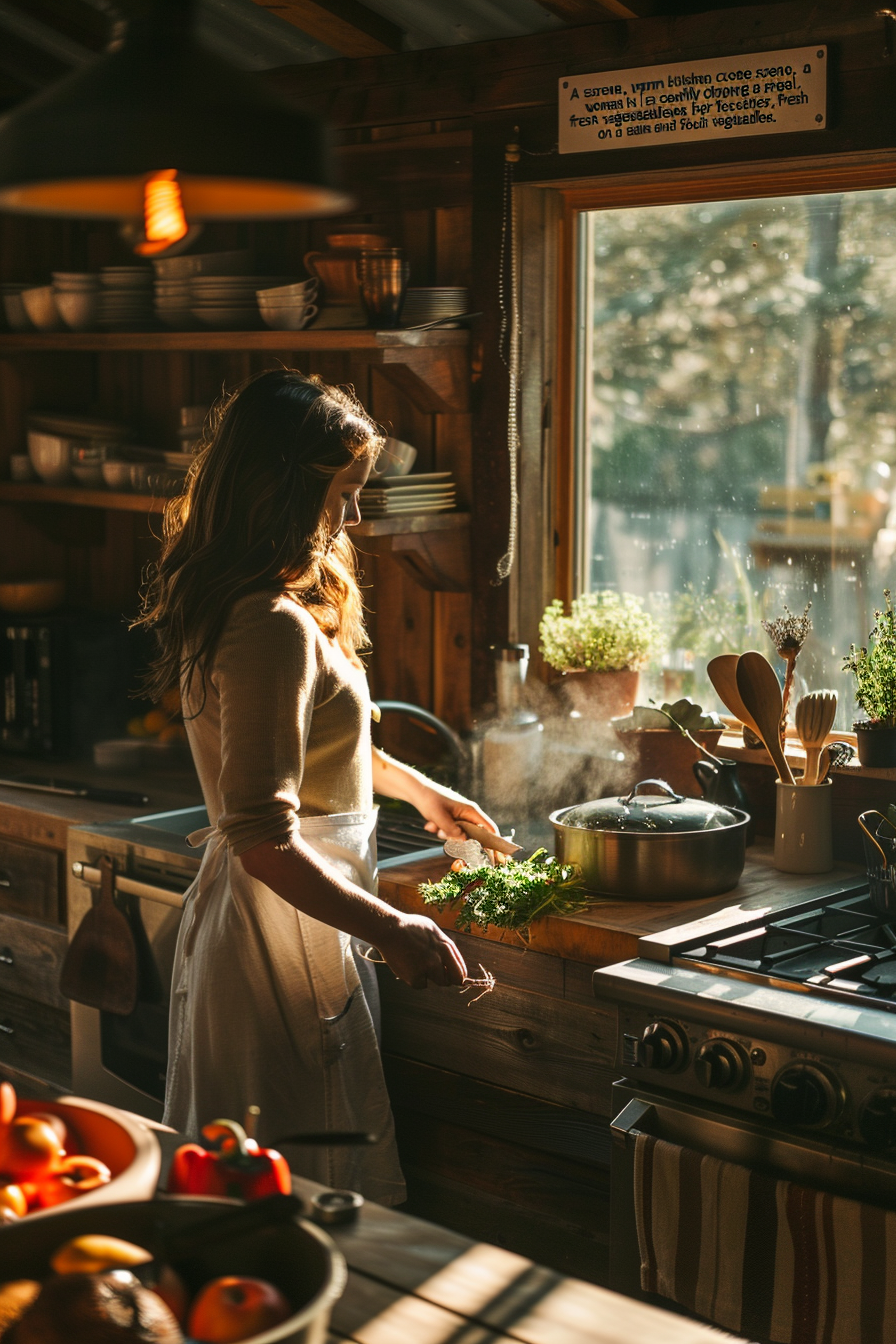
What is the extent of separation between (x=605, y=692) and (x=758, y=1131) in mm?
1180

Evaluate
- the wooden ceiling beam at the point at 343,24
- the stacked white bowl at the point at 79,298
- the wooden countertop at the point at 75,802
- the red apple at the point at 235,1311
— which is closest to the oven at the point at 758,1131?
the red apple at the point at 235,1311

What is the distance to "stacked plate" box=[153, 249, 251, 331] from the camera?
325 centimetres

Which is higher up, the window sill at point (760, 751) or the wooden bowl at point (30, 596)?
the wooden bowl at point (30, 596)

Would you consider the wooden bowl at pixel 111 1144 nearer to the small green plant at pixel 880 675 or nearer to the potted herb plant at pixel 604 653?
the small green plant at pixel 880 675

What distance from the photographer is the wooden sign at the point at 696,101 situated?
8.05 ft

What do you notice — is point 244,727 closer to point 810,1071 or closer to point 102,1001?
point 810,1071

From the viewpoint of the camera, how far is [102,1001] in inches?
105

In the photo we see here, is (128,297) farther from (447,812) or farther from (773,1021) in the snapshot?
(773,1021)

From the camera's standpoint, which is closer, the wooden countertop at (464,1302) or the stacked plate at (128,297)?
the wooden countertop at (464,1302)

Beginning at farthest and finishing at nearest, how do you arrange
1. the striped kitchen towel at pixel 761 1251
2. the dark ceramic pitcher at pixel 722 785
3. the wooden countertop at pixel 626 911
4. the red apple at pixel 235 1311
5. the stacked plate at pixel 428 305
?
the stacked plate at pixel 428 305 → the dark ceramic pitcher at pixel 722 785 → the wooden countertop at pixel 626 911 → the striped kitchen towel at pixel 761 1251 → the red apple at pixel 235 1311

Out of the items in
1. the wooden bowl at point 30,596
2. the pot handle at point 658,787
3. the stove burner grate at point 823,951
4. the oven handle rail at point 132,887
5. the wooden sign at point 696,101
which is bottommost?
the oven handle rail at point 132,887

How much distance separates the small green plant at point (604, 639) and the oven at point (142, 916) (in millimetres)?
454

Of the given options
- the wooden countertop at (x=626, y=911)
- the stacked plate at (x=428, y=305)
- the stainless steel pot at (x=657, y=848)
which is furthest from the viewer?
the stacked plate at (x=428, y=305)

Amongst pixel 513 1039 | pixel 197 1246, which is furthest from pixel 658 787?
pixel 197 1246
